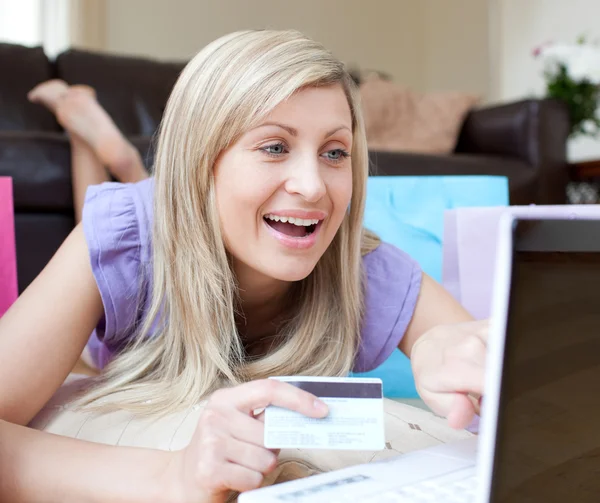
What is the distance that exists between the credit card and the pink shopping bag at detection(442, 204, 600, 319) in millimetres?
707

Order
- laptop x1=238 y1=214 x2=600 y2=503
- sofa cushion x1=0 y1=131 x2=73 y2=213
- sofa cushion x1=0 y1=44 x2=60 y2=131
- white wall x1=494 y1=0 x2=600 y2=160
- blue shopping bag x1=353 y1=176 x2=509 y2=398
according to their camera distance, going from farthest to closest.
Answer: white wall x1=494 y1=0 x2=600 y2=160 → sofa cushion x1=0 y1=44 x2=60 y2=131 → sofa cushion x1=0 y1=131 x2=73 y2=213 → blue shopping bag x1=353 y1=176 x2=509 y2=398 → laptop x1=238 y1=214 x2=600 y2=503

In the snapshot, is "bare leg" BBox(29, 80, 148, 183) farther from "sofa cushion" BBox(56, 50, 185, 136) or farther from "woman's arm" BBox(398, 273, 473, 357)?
"woman's arm" BBox(398, 273, 473, 357)

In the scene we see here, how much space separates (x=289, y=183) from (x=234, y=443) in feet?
1.19

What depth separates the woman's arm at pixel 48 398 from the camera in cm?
60

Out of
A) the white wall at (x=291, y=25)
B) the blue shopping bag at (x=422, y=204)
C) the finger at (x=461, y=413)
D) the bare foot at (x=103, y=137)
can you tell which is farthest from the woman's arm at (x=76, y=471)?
the white wall at (x=291, y=25)

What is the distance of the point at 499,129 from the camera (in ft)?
8.63

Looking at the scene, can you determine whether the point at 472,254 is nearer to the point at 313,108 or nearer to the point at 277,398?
the point at 313,108

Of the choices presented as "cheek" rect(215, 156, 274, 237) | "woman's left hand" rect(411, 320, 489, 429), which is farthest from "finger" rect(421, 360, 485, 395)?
"cheek" rect(215, 156, 274, 237)

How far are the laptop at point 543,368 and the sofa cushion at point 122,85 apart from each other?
7.48ft

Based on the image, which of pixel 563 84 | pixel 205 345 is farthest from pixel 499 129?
pixel 205 345

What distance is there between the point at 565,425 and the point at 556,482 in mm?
34

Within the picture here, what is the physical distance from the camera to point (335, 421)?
475mm

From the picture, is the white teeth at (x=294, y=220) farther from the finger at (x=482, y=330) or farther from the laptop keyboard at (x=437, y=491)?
the laptop keyboard at (x=437, y=491)

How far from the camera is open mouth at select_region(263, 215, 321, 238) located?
0.82 meters
